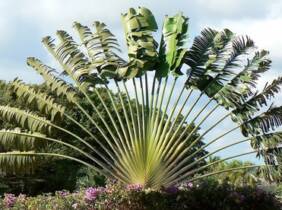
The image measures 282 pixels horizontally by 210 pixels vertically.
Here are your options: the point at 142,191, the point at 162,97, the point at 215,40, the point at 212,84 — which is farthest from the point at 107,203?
the point at 215,40

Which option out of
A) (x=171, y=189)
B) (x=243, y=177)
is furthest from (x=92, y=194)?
(x=243, y=177)

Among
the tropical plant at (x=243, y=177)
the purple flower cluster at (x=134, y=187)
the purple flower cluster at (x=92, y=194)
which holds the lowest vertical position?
the purple flower cluster at (x=92, y=194)

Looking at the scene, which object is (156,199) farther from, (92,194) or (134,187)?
(92,194)

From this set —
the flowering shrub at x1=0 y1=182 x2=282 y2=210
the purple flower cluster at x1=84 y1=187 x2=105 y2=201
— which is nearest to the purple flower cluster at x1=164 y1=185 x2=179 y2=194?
the flowering shrub at x1=0 y1=182 x2=282 y2=210

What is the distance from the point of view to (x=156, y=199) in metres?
14.9

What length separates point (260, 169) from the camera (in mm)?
15945

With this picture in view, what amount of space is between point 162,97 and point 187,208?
2.83 meters

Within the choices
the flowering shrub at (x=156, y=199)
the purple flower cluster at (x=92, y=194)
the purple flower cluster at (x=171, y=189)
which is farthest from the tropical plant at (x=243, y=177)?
the purple flower cluster at (x=92, y=194)

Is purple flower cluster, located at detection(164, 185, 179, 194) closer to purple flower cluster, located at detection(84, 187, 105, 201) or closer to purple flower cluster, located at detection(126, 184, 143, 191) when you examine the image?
purple flower cluster, located at detection(126, 184, 143, 191)

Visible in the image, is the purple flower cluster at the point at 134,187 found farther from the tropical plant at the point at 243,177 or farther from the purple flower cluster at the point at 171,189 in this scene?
the tropical plant at the point at 243,177

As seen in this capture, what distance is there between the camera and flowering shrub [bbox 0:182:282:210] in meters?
14.7

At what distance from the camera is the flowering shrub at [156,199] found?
48.3ft

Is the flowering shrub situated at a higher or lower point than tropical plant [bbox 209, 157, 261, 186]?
lower

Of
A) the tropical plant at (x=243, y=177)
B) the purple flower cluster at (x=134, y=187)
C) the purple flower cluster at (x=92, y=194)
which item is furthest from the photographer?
the tropical plant at (x=243, y=177)
